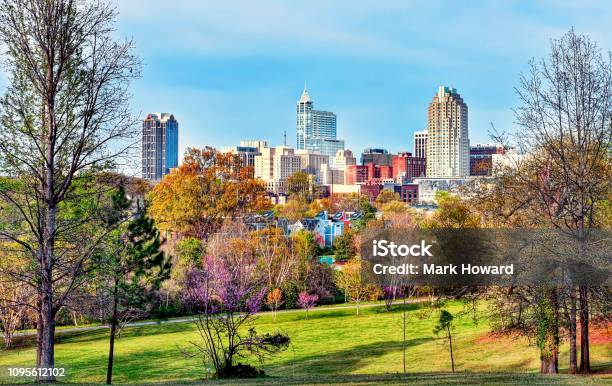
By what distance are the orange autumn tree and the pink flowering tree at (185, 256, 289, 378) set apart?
1601 cm

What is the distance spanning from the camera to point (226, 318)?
72.6 ft

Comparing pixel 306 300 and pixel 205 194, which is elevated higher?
pixel 205 194

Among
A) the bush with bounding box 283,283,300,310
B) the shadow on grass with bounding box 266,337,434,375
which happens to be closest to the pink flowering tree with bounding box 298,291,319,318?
the bush with bounding box 283,283,300,310

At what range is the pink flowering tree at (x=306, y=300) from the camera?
45978 millimetres

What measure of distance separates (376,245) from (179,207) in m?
15.7

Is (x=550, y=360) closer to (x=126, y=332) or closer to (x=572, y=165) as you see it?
(x=572, y=165)

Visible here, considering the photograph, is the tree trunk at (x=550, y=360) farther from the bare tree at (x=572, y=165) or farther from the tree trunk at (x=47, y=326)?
the tree trunk at (x=47, y=326)

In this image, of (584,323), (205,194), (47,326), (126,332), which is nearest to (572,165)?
(584,323)

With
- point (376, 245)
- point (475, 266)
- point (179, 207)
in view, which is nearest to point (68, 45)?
point (475, 266)

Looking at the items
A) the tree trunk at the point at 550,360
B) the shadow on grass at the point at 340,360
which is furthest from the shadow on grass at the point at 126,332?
the tree trunk at the point at 550,360

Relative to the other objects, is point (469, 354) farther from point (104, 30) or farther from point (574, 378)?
point (104, 30)

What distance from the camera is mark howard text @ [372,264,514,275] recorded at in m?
19.2

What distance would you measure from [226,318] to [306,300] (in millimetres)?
23784

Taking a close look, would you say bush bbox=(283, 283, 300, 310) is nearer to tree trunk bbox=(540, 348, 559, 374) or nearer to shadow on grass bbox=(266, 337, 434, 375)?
shadow on grass bbox=(266, 337, 434, 375)
